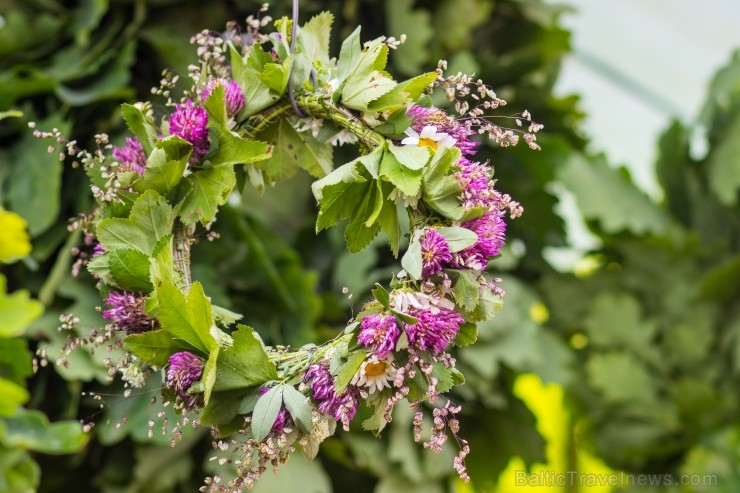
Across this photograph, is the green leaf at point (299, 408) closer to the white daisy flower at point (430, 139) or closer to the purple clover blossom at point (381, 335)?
the purple clover blossom at point (381, 335)

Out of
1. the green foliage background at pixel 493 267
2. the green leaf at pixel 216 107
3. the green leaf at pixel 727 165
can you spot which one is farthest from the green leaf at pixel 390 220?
the green leaf at pixel 727 165

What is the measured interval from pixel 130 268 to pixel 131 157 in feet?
0.27

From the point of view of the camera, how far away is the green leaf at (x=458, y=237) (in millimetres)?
452

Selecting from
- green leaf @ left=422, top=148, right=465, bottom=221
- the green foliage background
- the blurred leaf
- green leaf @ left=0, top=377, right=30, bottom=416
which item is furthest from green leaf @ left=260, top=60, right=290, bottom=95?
the blurred leaf

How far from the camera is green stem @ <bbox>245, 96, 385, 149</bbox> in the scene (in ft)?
1.67

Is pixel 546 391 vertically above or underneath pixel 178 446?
underneath

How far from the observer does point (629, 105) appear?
1814 millimetres

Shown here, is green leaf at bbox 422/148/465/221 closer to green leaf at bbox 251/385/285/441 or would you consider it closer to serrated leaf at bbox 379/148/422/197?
serrated leaf at bbox 379/148/422/197

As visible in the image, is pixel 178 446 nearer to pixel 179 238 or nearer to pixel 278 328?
pixel 278 328

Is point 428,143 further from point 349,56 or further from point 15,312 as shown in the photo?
point 15,312

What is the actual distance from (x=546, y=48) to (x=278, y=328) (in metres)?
0.54

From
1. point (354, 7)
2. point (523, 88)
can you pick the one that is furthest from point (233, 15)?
point (523, 88)

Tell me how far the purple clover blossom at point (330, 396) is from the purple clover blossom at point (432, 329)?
43 millimetres

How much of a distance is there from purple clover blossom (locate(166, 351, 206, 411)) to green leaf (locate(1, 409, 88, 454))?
0.18ft
